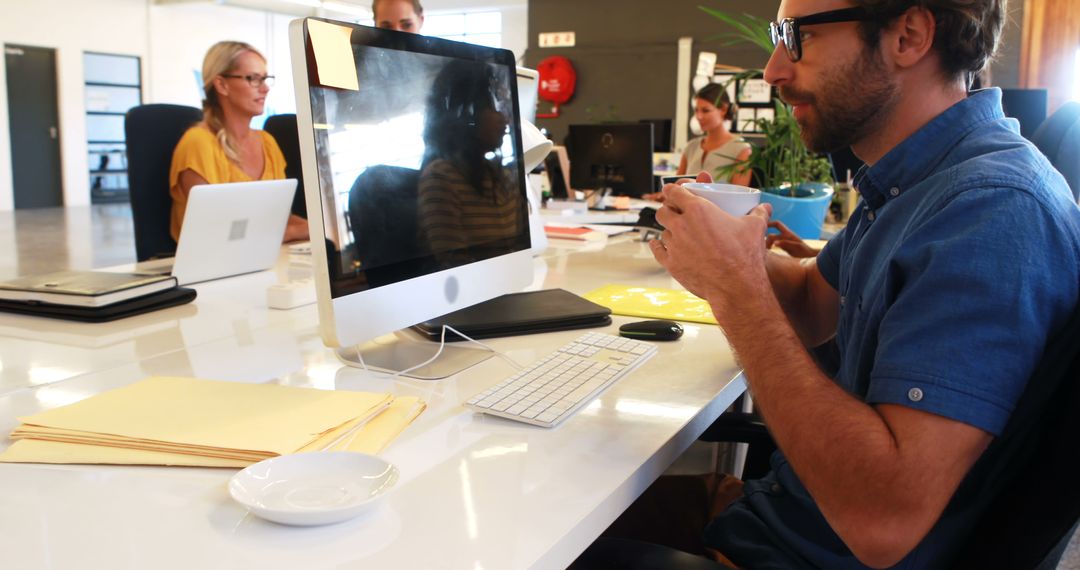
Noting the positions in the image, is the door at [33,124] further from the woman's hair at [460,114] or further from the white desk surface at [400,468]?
the woman's hair at [460,114]

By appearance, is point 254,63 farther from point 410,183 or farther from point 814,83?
point 814,83

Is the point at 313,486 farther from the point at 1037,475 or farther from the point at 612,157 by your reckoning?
the point at 612,157

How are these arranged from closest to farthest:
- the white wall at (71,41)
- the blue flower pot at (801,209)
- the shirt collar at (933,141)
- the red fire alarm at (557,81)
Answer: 1. the shirt collar at (933,141)
2. the blue flower pot at (801,209)
3. the red fire alarm at (557,81)
4. the white wall at (71,41)

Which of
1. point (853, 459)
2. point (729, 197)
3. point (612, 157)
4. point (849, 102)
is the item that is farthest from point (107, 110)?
point (853, 459)

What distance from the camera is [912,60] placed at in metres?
1.01

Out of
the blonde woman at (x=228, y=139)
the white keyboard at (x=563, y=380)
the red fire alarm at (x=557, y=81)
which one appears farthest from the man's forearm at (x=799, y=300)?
the red fire alarm at (x=557, y=81)

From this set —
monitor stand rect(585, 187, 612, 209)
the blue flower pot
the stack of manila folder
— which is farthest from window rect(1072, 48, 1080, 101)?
the stack of manila folder

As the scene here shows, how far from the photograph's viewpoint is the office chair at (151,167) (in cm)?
258

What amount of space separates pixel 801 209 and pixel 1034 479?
1.81 metres

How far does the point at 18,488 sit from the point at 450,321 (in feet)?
2.42

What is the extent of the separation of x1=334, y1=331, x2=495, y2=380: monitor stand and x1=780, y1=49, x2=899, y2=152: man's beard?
0.60 metres

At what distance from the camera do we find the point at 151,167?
8.56 feet

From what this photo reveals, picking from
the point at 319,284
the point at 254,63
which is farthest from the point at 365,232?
the point at 254,63

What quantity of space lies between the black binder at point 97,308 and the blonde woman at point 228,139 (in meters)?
1.01
